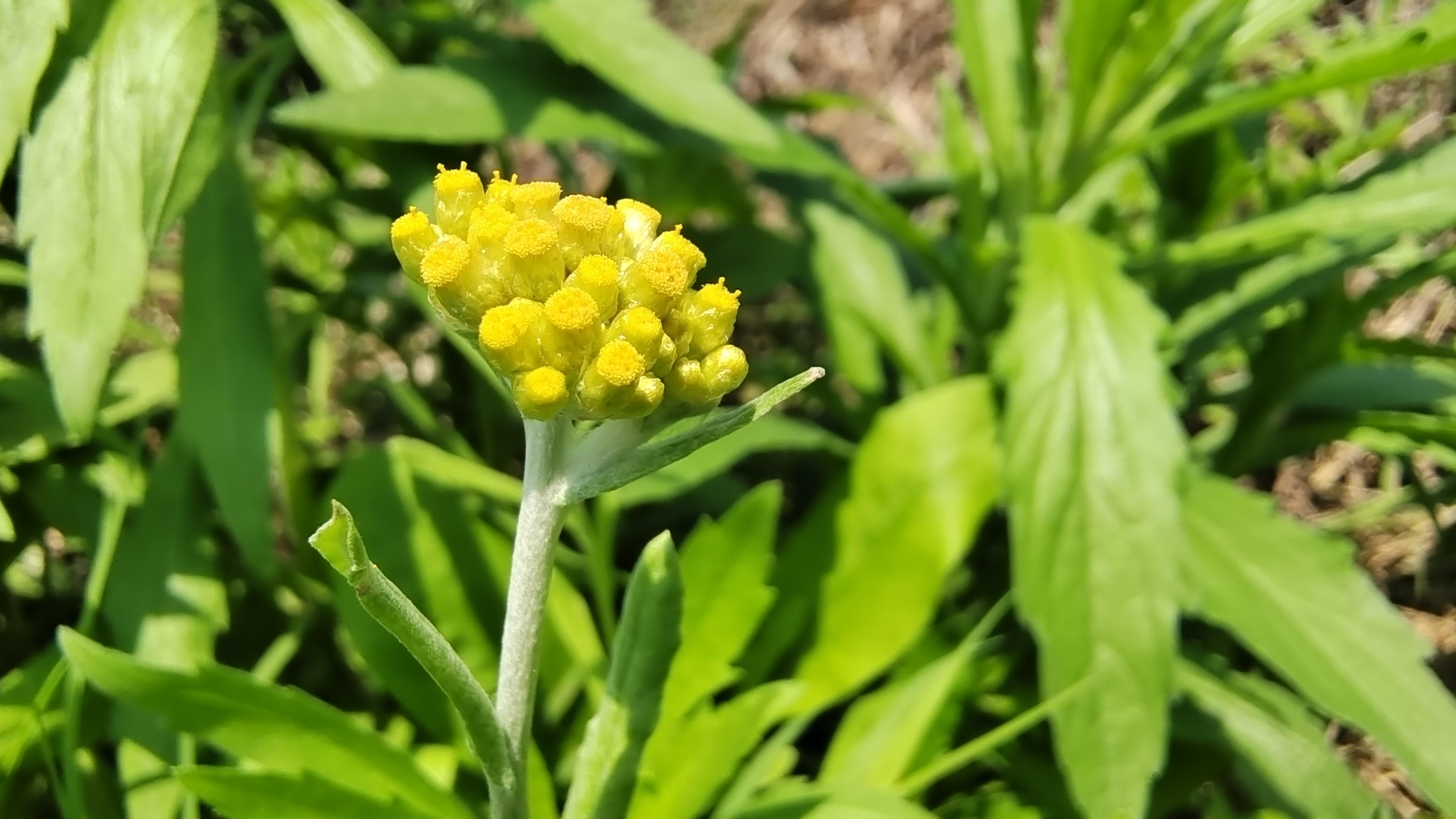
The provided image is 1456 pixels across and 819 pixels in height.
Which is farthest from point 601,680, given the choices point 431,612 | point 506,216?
point 506,216

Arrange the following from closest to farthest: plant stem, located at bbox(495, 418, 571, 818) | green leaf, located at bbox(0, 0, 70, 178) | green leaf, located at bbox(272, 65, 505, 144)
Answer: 1. plant stem, located at bbox(495, 418, 571, 818)
2. green leaf, located at bbox(0, 0, 70, 178)
3. green leaf, located at bbox(272, 65, 505, 144)

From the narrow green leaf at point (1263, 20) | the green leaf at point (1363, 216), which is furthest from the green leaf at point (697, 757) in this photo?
the narrow green leaf at point (1263, 20)

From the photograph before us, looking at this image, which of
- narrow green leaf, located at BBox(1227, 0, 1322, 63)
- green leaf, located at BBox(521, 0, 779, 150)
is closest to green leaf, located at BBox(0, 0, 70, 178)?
A: green leaf, located at BBox(521, 0, 779, 150)

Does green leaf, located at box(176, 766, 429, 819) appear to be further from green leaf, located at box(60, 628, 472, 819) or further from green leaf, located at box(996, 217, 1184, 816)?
green leaf, located at box(996, 217, 1184, 816)

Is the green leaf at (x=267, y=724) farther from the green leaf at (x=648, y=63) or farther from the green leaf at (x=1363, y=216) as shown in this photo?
the green leaf at (x=1363, y=216)

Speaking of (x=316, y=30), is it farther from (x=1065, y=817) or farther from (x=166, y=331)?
(x=1065, y=817)
